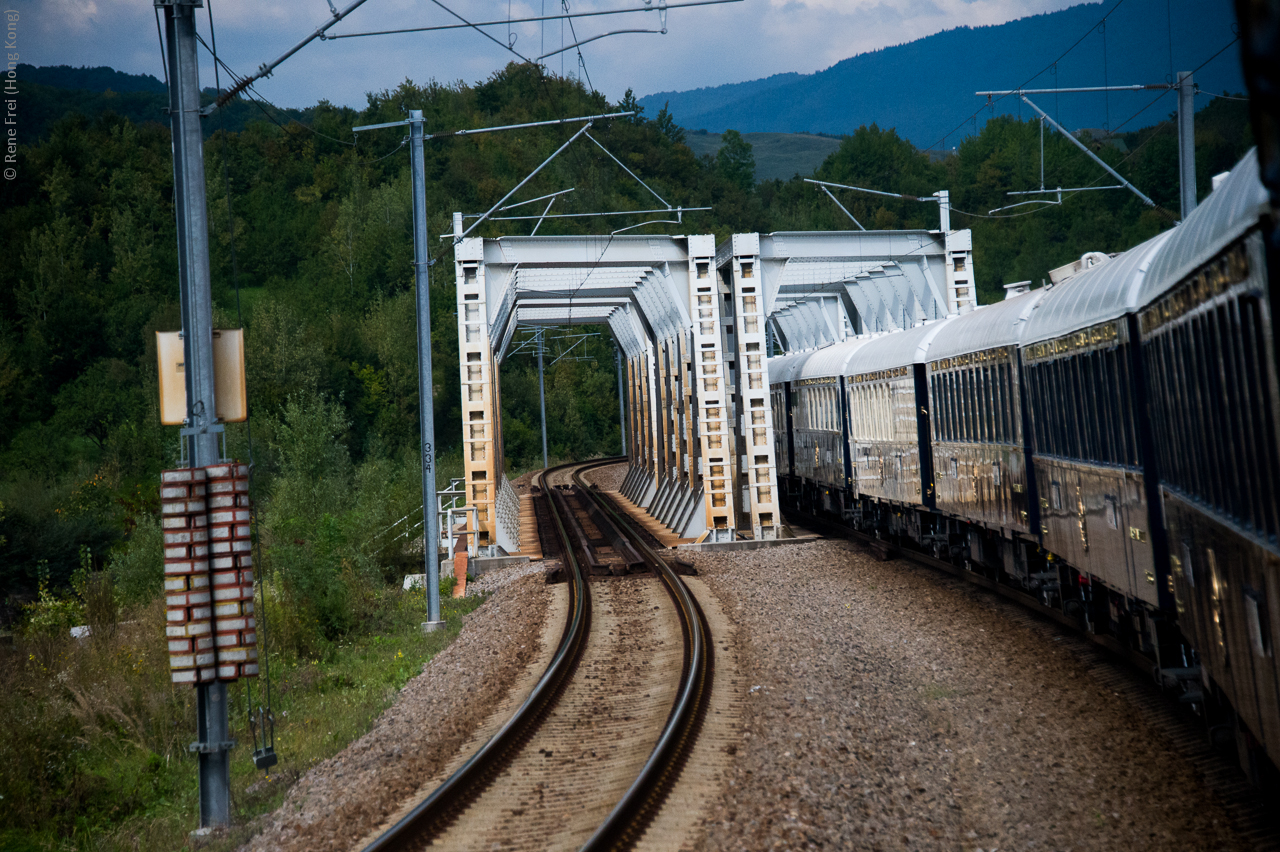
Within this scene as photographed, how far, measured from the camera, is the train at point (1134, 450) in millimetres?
4820

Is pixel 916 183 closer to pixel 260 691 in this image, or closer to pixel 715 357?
pixel 715 357

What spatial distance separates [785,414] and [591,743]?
20193 mm

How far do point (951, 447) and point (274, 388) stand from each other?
141 ft

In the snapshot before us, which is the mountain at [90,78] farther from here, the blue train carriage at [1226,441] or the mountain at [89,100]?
the blue train carriage at [1226,441]

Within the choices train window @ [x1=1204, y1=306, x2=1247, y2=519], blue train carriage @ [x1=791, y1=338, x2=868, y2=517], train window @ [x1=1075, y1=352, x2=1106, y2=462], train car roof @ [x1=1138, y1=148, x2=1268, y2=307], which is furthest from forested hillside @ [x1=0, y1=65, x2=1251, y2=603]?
train window @ [x1=1204, y1=306, x2=1247, y2=519]

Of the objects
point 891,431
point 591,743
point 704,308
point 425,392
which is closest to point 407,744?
point 591,743

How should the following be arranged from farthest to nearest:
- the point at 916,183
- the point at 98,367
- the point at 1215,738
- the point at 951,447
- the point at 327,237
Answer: the point at 916,183, the point at 327,237, the point at 98,367, the point at 951,447, the point at 1215,738

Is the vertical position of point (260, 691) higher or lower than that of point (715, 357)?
lower

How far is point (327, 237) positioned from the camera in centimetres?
7669

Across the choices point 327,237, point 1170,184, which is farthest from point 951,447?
point 327,237

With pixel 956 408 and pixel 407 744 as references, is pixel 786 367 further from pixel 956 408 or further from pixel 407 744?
pixel 407 744

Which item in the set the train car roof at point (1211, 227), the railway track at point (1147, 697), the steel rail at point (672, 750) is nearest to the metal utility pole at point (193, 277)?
the steel rail at point (672, 750)

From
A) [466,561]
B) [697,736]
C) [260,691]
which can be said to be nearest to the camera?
[697,736]

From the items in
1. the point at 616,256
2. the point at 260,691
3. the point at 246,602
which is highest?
the point at 616,256
